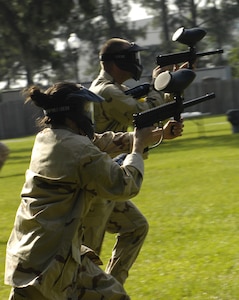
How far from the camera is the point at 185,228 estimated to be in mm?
10016

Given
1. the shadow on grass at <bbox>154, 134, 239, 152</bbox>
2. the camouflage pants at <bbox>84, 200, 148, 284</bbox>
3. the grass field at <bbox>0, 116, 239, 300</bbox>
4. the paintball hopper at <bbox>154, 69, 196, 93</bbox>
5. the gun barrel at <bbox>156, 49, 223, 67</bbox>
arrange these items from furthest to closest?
the shadow on grass at <bbox>154, 134, 239, 152</bbox> < the grass field at <bbox>0, 116, 239, 300</bbox> < the camouflage pants at <bbox>84, 200, 148, 284</bbox> < the gun barrel at <bbox>156, 49, 223, 67</bbox> < the paintball hopper at <bbox>154, 69, 196, 93</bbox>

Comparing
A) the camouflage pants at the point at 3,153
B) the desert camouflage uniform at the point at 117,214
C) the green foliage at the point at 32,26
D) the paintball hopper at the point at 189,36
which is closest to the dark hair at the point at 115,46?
the desert camouflage uniform at the point at 117,214

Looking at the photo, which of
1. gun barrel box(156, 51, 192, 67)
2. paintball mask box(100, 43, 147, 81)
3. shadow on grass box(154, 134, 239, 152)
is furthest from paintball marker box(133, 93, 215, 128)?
shadow on grass box(154, 134, 239, 152)

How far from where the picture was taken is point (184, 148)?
23.8 meters

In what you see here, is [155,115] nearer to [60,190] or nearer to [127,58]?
[60,190]

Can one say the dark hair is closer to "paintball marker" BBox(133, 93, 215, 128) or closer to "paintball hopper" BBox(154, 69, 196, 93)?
"paintball marker" BBox(133, 93, 215, 128)

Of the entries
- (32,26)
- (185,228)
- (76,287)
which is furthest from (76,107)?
(32,26)

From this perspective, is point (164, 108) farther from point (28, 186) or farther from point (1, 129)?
point (1, 129)

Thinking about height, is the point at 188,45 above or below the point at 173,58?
above

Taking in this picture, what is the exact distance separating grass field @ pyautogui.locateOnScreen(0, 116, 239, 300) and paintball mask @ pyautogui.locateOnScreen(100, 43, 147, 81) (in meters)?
1.85

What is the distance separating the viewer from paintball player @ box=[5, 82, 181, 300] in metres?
5.00

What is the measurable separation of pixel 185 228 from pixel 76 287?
4768 millimetres

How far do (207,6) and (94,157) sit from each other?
6857 cm

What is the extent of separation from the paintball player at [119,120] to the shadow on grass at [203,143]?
15450mm
